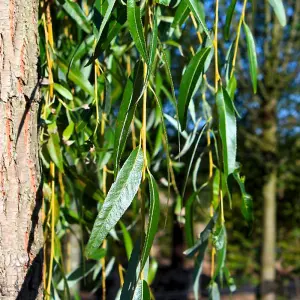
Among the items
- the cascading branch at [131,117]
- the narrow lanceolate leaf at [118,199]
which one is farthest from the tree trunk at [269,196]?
the narrow lanceolate leaf at [118,199]

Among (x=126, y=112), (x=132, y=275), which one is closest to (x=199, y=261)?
(x=132, y=275)

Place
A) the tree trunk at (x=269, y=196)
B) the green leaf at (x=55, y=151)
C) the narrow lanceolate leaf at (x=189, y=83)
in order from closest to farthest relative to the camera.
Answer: the narrow lanceolate leaf at (x=189, y=83)
the green leaf at (x=55, y=151)
the tree trunk at (x=269, y=196)

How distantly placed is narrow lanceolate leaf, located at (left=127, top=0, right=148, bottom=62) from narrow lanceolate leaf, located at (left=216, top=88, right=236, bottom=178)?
18 cm

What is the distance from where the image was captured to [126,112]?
642 mm

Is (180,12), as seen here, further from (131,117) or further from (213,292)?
(213,292)

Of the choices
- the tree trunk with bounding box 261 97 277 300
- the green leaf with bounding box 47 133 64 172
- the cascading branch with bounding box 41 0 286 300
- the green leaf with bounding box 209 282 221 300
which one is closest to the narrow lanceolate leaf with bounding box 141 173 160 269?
the cascading branch with bounding box 41 0 286 300

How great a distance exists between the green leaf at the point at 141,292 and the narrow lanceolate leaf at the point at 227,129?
19cm

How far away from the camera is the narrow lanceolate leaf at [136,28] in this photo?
607 mm

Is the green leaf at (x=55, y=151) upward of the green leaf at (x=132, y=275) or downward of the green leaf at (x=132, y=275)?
upward

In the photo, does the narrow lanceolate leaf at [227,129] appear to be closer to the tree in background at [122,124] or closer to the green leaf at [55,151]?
the tree in background at [122,124]

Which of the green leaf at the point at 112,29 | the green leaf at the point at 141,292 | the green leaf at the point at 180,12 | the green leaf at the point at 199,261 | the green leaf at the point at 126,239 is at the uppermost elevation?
the green leaf at the point at 180,12

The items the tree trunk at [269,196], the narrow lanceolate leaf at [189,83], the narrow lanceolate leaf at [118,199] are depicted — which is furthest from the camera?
the tree trunk at [269,196]

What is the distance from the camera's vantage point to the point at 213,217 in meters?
0.87

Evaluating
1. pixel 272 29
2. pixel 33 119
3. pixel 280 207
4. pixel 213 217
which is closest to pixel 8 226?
pixel 33 119
